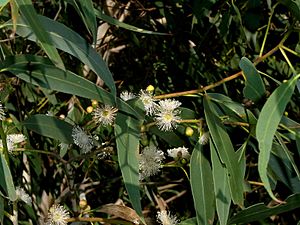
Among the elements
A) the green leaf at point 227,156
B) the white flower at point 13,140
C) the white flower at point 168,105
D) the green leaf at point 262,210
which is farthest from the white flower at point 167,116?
the white flower at point 13,140

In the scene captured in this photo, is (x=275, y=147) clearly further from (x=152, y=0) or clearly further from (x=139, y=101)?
(x=152, y=0)

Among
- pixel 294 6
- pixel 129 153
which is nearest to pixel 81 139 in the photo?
pixel 129 153

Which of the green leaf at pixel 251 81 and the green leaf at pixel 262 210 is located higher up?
the green leaf at pixel 251 81

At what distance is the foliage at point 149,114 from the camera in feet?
4.09

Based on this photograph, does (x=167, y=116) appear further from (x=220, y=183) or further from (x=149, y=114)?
(x=220, y=183)

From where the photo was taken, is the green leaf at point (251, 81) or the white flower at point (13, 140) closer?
the green leaf at point (251, 81)

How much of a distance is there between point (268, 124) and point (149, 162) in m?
0.44

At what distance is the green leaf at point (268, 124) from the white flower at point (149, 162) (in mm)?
407

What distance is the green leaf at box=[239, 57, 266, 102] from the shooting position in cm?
132

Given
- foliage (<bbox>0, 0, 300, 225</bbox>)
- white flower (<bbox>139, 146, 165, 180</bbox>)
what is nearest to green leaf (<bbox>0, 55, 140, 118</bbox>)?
foliage (<bbox>0, 0, 300, 225</bbox>)

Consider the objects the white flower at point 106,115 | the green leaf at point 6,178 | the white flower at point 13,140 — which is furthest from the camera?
the white flower at point 13,140

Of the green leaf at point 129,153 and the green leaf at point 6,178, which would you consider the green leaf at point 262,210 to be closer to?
the green leaf at point 129,153

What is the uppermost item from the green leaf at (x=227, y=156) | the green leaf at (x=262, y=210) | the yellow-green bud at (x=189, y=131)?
the yellow-green bud at (x=189, y=131)

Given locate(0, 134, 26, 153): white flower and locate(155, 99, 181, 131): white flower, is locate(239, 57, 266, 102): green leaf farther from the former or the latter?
Result: locate(0, 134, 26, 153): white flower
